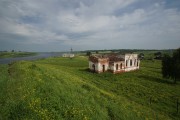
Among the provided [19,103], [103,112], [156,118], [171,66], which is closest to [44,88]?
[19,103]

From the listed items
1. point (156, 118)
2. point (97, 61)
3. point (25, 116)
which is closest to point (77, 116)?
point (25, 116)

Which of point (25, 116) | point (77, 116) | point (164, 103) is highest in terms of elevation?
point (25, 116)

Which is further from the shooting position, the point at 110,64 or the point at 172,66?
the point at 110,64

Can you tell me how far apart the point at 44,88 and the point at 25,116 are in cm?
398

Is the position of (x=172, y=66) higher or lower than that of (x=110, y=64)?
lower

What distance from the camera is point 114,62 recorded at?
4241 cm

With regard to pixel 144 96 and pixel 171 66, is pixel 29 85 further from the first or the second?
pixel 171 66

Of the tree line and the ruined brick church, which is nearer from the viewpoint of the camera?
the tree line

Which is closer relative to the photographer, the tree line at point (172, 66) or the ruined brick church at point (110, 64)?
the tree line at point (172, 66)

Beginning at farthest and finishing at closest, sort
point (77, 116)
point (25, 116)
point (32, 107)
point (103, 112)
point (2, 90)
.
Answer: point (103, 112) → point (2, 90) → point (77, 116) → point (32, 107) → point (25, 116)

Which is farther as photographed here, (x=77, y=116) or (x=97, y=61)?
(x=97, y=61)

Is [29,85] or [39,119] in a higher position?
[29,85]

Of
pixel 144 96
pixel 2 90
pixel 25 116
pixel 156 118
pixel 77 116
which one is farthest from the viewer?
pixel 144 96

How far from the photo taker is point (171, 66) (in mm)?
38812
